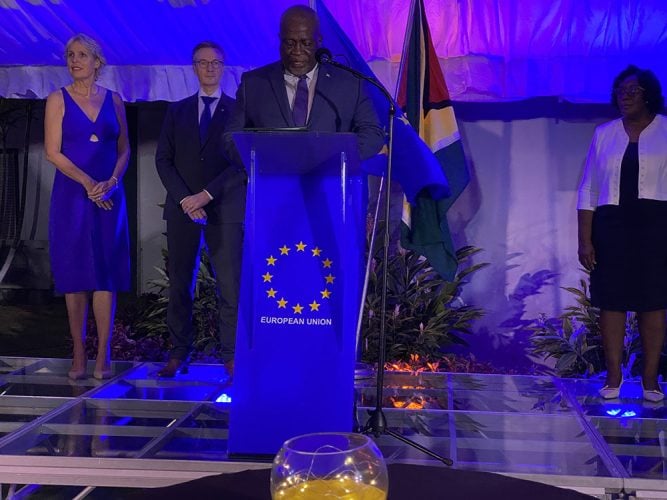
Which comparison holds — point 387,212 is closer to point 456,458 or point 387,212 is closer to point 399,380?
point 456,458

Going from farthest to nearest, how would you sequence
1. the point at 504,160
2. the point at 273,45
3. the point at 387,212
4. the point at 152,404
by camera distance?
the point at 504,160, the point at 273,45, the point at 152,404, the point at 387,212

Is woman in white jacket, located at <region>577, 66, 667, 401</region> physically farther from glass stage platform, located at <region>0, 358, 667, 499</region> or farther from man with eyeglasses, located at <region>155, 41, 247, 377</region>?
man with eyeglasses, located at <region>155, 41, 247, 377</region>

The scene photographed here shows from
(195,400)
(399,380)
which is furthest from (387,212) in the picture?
(399,380)

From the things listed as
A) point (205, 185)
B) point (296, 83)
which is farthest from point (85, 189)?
point (296, 83)

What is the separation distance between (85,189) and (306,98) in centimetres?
179

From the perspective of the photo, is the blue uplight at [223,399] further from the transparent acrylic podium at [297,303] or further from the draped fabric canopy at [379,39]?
the draped fabric canopy at [379,39]

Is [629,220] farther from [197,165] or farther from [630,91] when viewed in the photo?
[197,165]

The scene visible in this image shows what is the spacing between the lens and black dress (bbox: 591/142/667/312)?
4.26m

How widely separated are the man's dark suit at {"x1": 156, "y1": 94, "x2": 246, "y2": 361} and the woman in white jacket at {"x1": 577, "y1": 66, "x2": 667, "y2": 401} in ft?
6.30

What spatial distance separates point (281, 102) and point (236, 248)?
1.51 m

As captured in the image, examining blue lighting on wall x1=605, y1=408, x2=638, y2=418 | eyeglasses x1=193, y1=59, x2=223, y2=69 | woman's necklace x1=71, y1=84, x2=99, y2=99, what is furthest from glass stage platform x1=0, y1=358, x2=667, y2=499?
eyeglasses x1=193, y1=59, x2=223, y2=69

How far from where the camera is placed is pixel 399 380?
16.0ft

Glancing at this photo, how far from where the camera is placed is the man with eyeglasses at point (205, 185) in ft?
15.0

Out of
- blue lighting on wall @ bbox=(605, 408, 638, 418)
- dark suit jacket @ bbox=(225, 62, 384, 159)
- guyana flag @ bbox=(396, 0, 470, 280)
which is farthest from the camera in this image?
guyana flag @ bbox=(396, 0, 470, 280)
